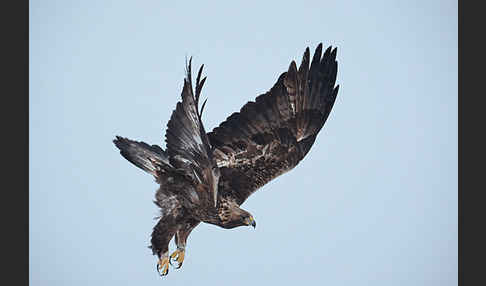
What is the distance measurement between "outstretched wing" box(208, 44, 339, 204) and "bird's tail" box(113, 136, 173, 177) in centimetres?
98

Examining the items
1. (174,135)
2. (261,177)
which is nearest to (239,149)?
(261,177)

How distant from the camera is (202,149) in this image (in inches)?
249

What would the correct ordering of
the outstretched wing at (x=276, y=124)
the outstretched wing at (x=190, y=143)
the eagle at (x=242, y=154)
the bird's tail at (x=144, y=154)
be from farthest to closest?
the outstretched wing at (x=276, y=124)
the bird's tail at (x=144, y=154)
the eagle at (x=242, y=154)
the outstretched wing at (x=190, y=143)

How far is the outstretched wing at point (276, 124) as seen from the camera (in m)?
8.02

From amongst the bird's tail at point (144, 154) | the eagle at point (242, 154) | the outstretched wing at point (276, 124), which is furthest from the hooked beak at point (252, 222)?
the bird's tail at point (144, 154)

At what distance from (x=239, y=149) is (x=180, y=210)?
124cm

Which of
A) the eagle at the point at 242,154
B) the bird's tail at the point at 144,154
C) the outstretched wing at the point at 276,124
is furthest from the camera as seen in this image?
the outstretched wing at the point at 276,124

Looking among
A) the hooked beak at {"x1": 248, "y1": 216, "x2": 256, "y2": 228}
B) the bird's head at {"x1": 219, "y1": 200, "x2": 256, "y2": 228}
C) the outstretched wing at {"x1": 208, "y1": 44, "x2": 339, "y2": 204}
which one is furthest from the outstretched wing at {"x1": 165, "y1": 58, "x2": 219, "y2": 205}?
the outstretched wing at {"x1": 208, "y1": 44, "x2": 339, "y2": 204}

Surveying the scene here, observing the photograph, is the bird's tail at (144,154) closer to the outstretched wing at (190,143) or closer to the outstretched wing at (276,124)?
the outstretched wing at (190,143)

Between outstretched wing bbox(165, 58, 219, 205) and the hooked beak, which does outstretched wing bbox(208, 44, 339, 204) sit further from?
outstretched wing bbox(165, 58, 219, 205)

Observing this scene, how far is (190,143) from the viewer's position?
641 centimetres

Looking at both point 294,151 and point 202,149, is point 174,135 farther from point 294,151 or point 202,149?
point 294,151

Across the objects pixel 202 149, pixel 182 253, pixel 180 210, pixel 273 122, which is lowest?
pixel 182 253

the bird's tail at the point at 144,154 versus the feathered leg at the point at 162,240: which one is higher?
the bird's tail at the point at 144,154
